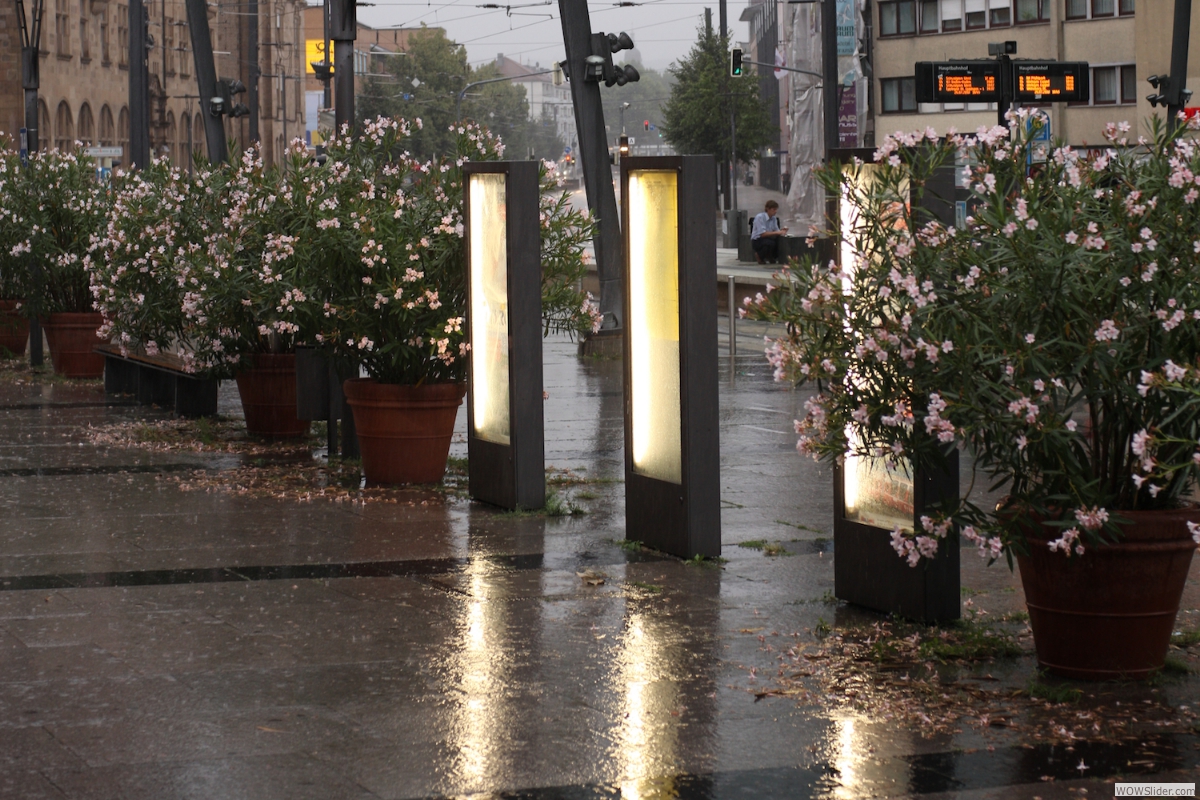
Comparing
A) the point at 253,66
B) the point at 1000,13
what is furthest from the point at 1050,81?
the point at 253,66

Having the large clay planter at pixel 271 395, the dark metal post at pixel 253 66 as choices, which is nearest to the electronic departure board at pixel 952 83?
the large clay planter at pixel 271 395

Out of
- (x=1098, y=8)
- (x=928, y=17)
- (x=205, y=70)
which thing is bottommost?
(x=205, y=70)

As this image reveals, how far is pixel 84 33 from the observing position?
63312 millimetres

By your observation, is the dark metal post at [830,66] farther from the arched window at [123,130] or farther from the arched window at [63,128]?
the arched window at [123,130]

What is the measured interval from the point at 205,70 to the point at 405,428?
1297 cm

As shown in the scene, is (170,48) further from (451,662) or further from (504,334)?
(451,662)

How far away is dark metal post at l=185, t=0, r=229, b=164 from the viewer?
22422 millimetres

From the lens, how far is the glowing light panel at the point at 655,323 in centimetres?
849

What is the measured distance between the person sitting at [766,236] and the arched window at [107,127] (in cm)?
3128

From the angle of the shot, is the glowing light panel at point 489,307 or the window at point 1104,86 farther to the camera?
the window at point 1104,86

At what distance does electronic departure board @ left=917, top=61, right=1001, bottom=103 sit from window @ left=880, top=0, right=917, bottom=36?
1715 inches

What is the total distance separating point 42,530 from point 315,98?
126272 millimetres

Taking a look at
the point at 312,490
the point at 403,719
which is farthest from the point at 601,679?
the point at 312,490

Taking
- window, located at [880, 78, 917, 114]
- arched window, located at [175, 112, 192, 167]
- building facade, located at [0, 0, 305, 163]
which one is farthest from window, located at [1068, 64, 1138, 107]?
arched window, located at [175, 112, 192, 167]
